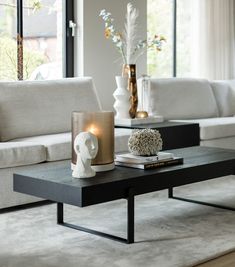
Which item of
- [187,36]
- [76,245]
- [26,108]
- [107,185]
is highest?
[187,36]

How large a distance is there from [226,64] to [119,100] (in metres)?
2.59

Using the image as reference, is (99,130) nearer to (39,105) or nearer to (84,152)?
(84,152)

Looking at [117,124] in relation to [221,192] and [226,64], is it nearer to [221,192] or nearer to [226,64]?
[221,192]

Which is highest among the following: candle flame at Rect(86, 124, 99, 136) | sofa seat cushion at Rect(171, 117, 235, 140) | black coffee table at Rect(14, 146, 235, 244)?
candle flame at Rect(86, 124, 99, 136)

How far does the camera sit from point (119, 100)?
18.7 feet

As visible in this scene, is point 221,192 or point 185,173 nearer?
point 185,173

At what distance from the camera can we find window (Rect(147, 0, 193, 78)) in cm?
741

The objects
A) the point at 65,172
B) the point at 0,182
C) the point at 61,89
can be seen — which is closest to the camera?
the point at 65,172

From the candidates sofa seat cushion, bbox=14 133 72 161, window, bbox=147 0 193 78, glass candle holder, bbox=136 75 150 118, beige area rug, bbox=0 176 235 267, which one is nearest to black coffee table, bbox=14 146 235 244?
beige area rug, bbox=0 176 235 267

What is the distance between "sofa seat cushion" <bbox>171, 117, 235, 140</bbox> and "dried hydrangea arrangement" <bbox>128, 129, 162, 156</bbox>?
186 cm

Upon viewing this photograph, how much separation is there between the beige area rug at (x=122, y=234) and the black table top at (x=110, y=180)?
276mm

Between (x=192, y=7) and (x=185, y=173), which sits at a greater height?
(x=192, y=7)

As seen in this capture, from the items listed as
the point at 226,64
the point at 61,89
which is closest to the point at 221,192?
the point at 61,89

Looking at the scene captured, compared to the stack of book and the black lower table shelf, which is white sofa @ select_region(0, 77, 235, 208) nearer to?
the black lower table shelf
